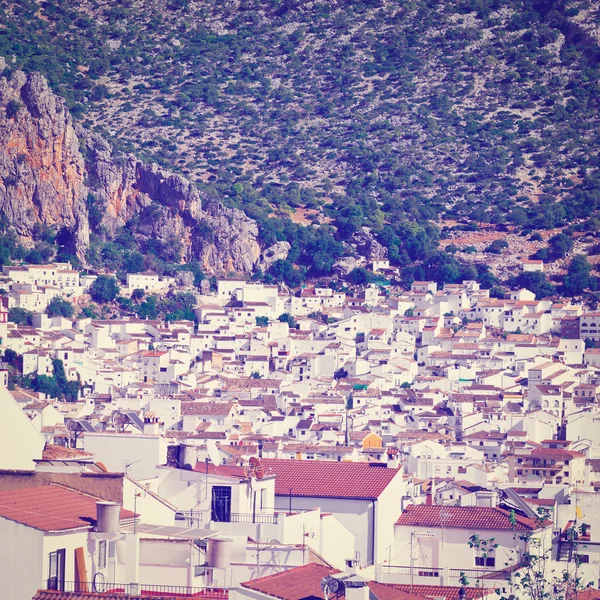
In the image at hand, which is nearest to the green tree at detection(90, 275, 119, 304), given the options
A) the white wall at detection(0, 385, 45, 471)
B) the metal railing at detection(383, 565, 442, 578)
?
the metal railing at detection(383, 565, 442, 578)

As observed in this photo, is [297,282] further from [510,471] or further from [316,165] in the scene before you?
[510,471]

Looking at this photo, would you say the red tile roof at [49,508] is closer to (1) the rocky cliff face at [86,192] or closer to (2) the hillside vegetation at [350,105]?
(1) the rocky cliff face at [86,192]

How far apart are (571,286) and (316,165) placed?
118 feet

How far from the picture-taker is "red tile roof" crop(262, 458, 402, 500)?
97.5 ft

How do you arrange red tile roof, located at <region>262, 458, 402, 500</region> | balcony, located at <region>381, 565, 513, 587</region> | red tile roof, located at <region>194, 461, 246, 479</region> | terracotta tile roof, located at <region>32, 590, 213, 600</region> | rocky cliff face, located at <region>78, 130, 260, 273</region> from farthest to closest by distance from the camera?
rocky cliff face, located at <region>78, 130, 260, 273</region>, red tile roof, located at <region>262, 458, 402, 500</region>, red tile roof, located at <region>194, 461, 246, 479</region>, balcony, located at <region>381, 565, 513, 587</region>, terracotta tile roof, located at <region>32, 590, 213, 600</region>

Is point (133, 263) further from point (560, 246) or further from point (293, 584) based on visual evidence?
point (293, 584)

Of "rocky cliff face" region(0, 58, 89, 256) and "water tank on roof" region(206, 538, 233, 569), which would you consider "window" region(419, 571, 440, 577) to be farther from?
"rocky cliff face" region(0, 58, 89, 256)

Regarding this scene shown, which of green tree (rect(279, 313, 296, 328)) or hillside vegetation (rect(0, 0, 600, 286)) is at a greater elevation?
hillside vegetation (rect(0, 0, 600, 286))

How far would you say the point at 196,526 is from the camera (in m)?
24.9

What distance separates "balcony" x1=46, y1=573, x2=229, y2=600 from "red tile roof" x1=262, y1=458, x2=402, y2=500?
8973mm

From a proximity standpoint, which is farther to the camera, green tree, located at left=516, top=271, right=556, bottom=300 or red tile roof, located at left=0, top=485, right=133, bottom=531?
green tree, located at left=516, top=271, right=556, bottom=300

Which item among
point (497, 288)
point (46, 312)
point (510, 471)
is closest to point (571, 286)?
point (497, 288)

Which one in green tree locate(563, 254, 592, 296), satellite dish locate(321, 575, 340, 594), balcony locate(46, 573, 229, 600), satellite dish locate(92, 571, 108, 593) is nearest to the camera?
satellite dish locate(321, 575, 340, 594)

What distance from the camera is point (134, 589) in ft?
64.4
